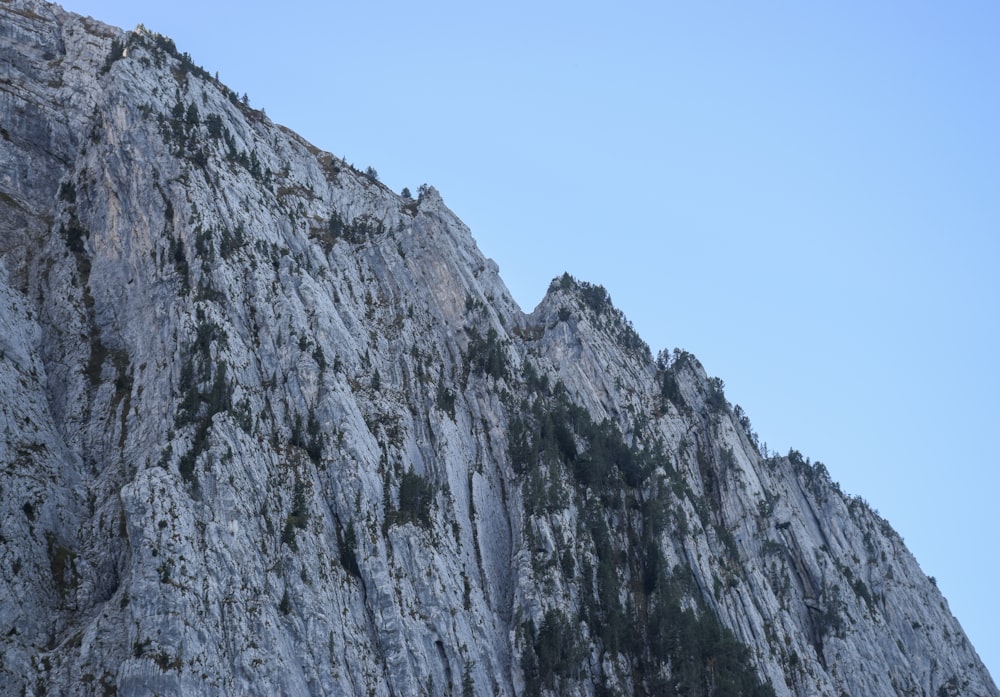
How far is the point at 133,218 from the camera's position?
102188 mm

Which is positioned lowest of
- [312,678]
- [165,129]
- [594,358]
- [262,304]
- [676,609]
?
[312,678]

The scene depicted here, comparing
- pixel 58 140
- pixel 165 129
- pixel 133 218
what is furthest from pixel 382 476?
pixel 58 140

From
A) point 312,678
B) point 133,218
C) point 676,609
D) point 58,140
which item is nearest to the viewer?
point 312,678

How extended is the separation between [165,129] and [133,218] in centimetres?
1428

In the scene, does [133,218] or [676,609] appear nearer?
[676,609]

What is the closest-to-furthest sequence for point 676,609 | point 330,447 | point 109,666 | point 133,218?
point 109,666
point 330,447
point 676,609
point 133,218

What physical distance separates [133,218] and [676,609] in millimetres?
68985

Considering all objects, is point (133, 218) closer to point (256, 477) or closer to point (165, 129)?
point (165, 129)

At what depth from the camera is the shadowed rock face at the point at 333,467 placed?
7262cm

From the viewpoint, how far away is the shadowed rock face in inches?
2859

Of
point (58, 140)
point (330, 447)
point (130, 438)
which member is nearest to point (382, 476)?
point (330, 447)

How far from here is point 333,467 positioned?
86.0m

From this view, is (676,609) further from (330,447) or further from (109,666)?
(109,666)

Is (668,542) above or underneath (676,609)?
above
